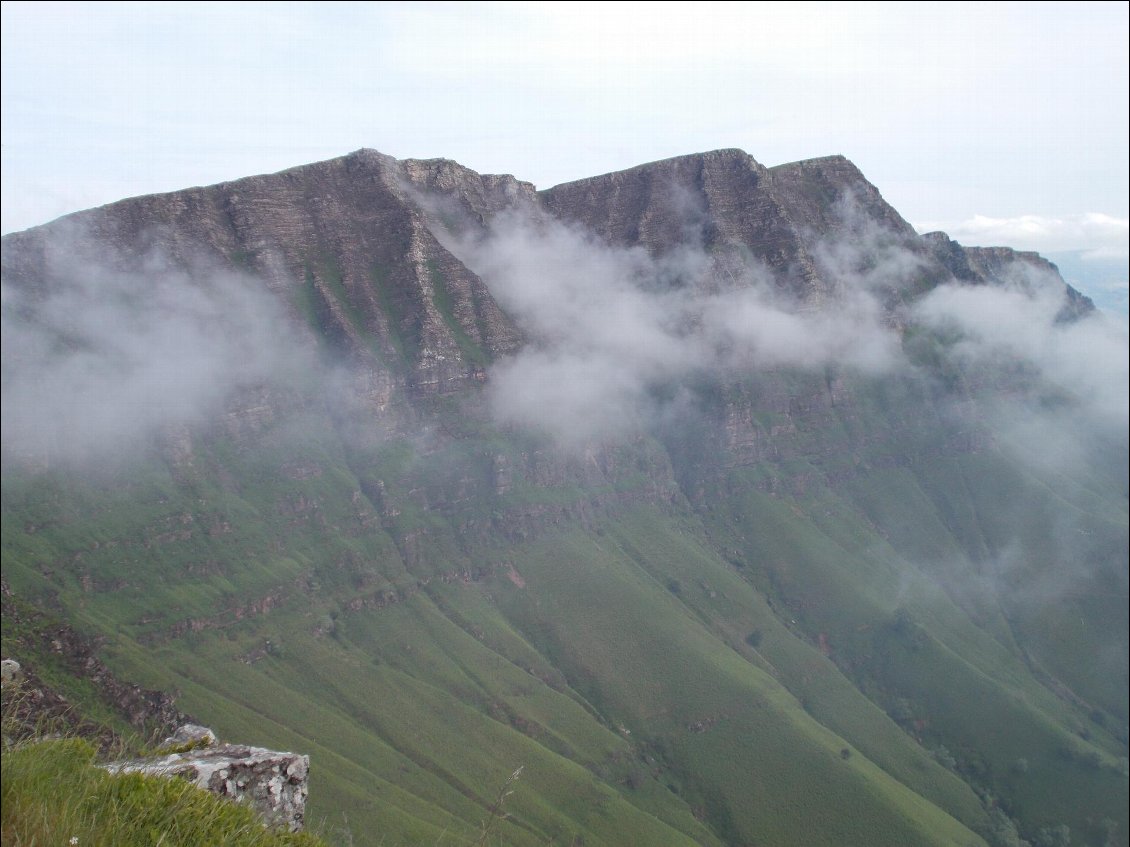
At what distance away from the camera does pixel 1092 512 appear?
173 metres

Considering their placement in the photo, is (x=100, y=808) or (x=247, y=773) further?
(x=247, y=773)

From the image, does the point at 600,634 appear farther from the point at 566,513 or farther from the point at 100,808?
the point at 100,808

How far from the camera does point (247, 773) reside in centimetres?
1802

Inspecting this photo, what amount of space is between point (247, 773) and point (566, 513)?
436 ft

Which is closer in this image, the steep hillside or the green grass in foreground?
the green grass in foreground

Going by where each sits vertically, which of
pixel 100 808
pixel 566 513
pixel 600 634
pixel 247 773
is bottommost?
pixel 600 634

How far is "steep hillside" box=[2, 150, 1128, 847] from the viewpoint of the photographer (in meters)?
98.8

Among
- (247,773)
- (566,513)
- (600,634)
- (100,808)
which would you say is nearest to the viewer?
(100,808)

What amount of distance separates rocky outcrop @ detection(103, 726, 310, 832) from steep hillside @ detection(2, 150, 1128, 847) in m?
57.6

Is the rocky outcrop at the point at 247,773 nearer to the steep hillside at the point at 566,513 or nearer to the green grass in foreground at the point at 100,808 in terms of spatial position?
the green grass in foreground at the point at 100,808

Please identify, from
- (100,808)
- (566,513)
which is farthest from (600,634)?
(100,808)

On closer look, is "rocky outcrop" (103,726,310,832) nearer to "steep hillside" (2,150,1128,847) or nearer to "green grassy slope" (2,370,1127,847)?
"steep hillside" (2,150,1128,847)

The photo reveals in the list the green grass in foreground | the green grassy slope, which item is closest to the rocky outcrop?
the green grass in foreground

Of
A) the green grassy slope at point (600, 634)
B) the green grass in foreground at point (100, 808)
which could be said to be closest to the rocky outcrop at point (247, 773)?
the green grass in foreground at point (100, 808)
